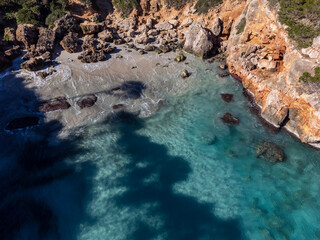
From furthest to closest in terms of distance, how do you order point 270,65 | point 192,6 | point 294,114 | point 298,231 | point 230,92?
point 192,6, point 230,92, point 270,65, point 294,114, point 298,231

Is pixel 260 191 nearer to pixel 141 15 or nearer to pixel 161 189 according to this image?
pixel 161 189

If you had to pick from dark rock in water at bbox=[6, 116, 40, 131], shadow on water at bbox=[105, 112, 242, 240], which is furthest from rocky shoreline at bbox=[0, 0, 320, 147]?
shadow on water at bbox=[105, 112, 242, 240]

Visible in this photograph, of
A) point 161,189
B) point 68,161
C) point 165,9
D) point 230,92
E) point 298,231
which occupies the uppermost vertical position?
point 165,9

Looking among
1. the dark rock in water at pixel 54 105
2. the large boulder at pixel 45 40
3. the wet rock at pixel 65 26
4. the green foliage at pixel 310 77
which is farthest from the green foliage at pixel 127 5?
the green foliage at pixel 310 77

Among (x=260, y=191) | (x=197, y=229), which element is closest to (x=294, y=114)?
(x=260, y=191)

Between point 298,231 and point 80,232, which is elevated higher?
point 298,231

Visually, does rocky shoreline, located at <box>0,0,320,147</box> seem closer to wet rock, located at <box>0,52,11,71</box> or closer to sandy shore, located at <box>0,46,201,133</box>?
wet rock, located at <box>0,52,11,71</box>

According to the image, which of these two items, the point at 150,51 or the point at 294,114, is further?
the point at 150,51

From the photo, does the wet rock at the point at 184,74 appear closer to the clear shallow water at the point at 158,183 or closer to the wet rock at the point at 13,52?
the clear shallow water at the point at 158,183
